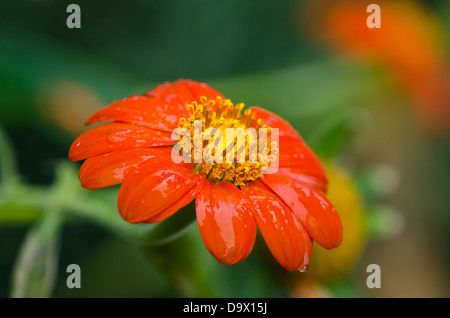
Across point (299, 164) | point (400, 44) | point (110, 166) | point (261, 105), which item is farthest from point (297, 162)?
point (400, 44)

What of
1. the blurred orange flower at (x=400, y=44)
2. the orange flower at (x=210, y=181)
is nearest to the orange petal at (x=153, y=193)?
the orange flower at (x=210, y=181)

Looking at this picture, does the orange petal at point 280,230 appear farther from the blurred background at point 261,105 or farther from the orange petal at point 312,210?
the blurred background at point 261,105

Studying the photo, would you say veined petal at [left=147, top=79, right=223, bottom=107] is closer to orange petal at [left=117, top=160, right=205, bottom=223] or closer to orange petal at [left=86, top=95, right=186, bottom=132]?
orange petal at [left=86, top=95, right=186, bottom=132]

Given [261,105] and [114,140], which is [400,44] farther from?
[114,140]

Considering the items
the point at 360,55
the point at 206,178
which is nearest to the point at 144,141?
the point at 206,178
